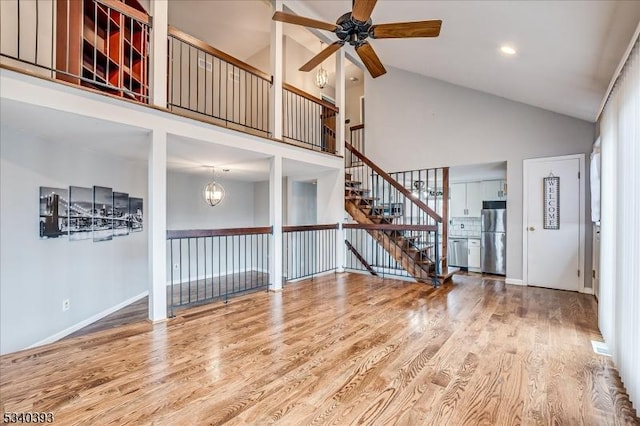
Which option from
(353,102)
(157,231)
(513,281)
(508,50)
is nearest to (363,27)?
(508,50)

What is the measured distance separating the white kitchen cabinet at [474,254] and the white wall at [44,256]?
7.11 meters

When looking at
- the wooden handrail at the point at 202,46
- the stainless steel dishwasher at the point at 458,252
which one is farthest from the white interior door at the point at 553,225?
the wooden handrail at the point at 202,46

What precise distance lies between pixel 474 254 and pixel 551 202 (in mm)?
2359

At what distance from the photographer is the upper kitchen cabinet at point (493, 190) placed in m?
6.91

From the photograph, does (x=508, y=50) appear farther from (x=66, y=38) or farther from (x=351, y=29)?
(x=66, y=38)

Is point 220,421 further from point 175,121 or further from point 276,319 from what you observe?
point 175,121

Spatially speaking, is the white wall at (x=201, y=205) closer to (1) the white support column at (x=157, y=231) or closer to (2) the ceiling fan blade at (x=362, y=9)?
(1) the white support column at (x=157, y=231)

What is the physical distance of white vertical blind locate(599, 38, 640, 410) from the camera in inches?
71.7

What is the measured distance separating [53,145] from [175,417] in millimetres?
3614

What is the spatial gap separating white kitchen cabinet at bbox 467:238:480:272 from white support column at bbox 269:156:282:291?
15.5 ft

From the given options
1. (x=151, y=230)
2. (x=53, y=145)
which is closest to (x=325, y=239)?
(x=151, y=230)

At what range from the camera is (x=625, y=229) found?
2053 millimetres

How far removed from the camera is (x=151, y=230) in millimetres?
3203

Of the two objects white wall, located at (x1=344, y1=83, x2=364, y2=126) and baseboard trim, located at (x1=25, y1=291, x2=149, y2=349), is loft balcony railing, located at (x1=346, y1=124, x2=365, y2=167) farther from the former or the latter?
baseboard trim, located at (x1=25, y1=291, x2=149, y2=349)
